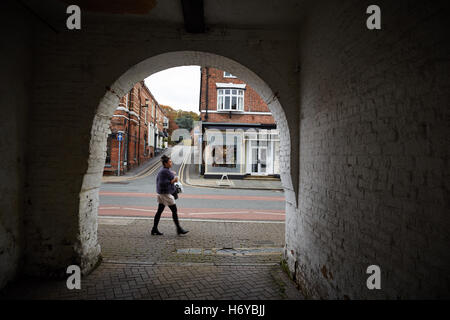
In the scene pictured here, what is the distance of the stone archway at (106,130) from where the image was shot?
13.3ft

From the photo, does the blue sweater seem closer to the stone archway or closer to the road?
the stone archway

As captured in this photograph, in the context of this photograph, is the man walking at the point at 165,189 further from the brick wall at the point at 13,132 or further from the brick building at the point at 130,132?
the brick building at the point at 130,132

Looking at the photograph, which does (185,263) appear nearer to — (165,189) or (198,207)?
(165,189)

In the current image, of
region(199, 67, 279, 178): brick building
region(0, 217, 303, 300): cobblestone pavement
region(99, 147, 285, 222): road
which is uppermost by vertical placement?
region(199, 67, 279, 178): brick building

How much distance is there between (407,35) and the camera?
187cm

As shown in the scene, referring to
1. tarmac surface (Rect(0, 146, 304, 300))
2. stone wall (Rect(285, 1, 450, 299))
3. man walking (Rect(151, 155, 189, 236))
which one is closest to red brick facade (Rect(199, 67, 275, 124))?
tarmac surface (Rect(0, 146, 304, 300))

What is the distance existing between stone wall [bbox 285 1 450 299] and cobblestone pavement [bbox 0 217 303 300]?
0.90m

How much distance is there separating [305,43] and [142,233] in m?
5.68

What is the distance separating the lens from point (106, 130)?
453 centimetres

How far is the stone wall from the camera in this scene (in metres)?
1.61

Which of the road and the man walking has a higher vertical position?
the man walking

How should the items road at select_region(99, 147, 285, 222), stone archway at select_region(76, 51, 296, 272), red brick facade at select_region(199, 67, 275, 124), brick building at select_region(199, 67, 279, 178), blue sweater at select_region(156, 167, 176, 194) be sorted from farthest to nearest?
red brick facade at select_region(199, 67, 275, 124)
brick building at select_region(199, 67, 279, 178)
road at select_region(99, 147, 285, 222)
blue sweater at select_region(156, 167, 176, 194)
stone archway at select_region(76, 51, 296, 272)

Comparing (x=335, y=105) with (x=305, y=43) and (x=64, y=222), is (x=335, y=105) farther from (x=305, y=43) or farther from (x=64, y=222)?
(x=64, y=222)
